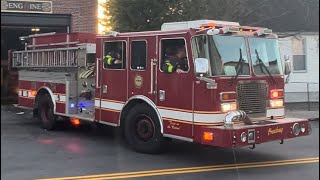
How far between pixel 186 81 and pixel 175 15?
135 cm

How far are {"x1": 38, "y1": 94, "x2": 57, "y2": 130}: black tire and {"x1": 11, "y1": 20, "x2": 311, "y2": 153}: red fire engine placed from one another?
3.75ft

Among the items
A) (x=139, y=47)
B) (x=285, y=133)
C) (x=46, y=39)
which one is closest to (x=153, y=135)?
(x=139, y=47)

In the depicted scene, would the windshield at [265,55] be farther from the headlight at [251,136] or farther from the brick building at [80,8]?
the brick building at [80,8]

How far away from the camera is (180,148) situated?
8.62m

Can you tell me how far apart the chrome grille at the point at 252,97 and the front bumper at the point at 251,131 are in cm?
26

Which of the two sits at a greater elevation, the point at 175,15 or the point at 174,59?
the point at 175,15

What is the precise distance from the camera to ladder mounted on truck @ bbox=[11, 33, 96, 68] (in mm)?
9453

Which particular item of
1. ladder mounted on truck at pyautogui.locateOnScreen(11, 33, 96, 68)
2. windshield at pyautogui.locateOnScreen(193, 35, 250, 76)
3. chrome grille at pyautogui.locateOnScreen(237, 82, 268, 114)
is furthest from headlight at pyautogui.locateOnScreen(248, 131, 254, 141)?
ladder mounted on truck at pyautogui.locateOnScreen(11, 33, 96, 68)

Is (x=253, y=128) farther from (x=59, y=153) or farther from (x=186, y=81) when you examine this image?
(x=59, y=153)

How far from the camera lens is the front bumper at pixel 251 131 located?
658cm

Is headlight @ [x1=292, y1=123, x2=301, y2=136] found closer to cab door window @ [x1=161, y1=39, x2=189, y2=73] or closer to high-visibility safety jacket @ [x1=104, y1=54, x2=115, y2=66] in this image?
cab door window @ [x1=161, y1=39, x2=189, y2=73]

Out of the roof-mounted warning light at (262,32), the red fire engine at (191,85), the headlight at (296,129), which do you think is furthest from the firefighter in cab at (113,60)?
the headlight at (296,129)

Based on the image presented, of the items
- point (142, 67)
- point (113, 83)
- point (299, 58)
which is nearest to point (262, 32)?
point (142, 67)

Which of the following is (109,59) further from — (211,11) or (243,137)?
(211,11)
